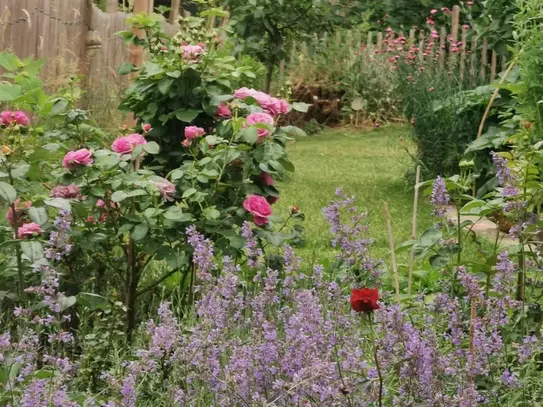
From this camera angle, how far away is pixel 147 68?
4.12 m

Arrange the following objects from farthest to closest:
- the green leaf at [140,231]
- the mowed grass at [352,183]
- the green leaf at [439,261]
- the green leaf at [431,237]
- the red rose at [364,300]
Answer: the mowed grass at [352,183]
the green leaf at [140,231]
the green leaf at [439,261]
the green leaf at [431,237]
the red rose at [364,300]

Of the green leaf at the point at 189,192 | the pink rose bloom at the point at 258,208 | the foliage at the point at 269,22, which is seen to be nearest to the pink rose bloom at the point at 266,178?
the pink rose bloom at the point at 258,208

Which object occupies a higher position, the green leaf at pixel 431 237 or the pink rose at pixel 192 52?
the pink rose at pixel 192 52

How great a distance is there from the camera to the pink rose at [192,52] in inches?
160

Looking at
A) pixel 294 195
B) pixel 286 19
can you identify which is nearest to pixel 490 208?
pixel 294 195

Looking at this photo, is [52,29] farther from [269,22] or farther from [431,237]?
[431,237]

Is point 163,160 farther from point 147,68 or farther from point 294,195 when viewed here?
point 294,195

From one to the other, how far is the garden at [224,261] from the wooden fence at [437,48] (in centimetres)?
171

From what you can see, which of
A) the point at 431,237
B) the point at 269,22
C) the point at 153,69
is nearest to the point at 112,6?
the point at 269,22

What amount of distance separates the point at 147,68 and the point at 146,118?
214 mm

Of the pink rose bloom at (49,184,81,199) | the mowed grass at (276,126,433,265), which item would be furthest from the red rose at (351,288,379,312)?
the mowed grass at (276,126,433,265)

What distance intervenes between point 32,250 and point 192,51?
131 centimetres

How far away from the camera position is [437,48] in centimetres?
1133

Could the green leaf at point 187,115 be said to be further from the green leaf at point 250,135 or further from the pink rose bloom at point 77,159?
the pink rose bloom at point 77,159
